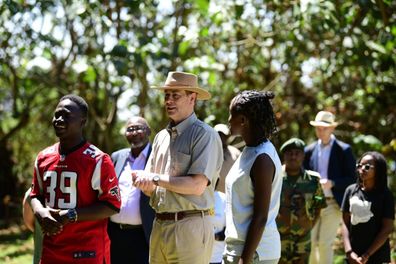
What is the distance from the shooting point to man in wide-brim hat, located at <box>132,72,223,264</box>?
4027mm

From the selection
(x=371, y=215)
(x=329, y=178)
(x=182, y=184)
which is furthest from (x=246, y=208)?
(x=329, y=178)

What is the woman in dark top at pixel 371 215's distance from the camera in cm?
516

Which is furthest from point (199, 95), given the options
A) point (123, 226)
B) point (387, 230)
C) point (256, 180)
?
point (387, 230)

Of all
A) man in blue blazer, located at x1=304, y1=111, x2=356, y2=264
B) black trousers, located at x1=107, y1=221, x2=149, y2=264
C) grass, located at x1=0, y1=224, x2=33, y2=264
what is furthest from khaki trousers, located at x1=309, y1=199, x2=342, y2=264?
grass, located at x1=0, y1=224, x2=33, y2=264

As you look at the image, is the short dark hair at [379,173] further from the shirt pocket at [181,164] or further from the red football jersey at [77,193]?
the red football jersey at [77,193]

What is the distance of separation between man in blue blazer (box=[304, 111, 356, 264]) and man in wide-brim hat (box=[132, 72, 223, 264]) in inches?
121

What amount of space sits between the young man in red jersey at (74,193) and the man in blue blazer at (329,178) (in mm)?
3634

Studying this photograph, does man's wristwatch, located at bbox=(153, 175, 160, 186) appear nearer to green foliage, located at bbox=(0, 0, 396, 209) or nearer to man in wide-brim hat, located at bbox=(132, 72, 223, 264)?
Answer: man in wide-brim hat, located at bbox=(132, 72, 223, 264)

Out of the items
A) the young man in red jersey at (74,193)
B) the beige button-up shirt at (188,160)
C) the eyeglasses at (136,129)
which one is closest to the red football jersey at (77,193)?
the young man in red jersey at (74,193)

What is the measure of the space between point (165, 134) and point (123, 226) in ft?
4.53

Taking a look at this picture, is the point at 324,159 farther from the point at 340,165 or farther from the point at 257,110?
the point at 257,110

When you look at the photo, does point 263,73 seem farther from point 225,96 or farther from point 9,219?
point 9,219

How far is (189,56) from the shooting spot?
9.87m

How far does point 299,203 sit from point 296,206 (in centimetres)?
4
